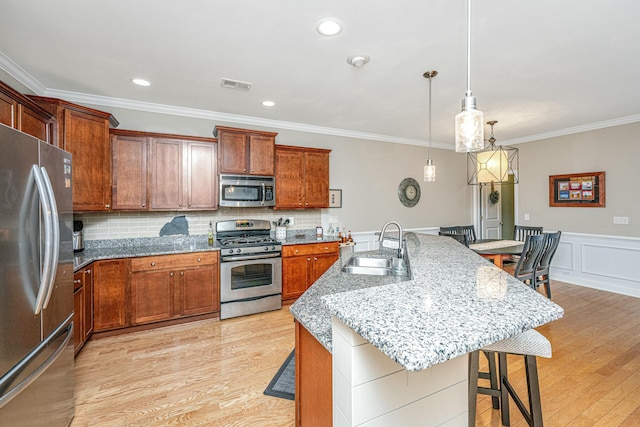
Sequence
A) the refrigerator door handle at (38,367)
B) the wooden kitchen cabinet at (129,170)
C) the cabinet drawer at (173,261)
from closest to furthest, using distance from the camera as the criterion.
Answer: the refrigerator door handle at (38,367) < the cabinet drawer at (173,261) < the wooden kitchen cabinet at (129,170)

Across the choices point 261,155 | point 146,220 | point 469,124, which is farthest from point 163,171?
point 469,124

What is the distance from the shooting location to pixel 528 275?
3623 millimetres

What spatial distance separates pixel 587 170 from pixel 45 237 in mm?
6633

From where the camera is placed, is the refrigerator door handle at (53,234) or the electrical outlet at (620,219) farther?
the electrical outlet at (620,219)

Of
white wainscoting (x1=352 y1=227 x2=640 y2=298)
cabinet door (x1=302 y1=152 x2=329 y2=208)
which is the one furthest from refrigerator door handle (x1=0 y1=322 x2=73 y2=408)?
white wainscoting (x1=352 y1=227 x2=640 y2=298)

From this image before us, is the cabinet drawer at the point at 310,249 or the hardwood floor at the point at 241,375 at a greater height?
the cabinet drawer at the point at 310,249

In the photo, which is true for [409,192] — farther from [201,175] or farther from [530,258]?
[201,175]

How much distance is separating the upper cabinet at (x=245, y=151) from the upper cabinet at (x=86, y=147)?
3.90ft

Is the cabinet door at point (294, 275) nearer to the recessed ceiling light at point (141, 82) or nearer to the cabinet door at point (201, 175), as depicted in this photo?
the cabinet door at point (201, 175)

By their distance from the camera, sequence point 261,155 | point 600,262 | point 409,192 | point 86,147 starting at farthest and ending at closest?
point 409,192 < point 600,262 < point 261,155 < point 86,147

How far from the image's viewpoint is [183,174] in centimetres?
356

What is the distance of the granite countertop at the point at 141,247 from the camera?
9.78 feet

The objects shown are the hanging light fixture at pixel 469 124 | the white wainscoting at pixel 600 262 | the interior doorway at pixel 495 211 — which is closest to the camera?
the hanging light fixture at pixel 469 124

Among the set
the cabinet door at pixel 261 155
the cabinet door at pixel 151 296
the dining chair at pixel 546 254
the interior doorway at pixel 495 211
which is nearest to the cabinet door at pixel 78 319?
the cabinet door at pixel 151 296
